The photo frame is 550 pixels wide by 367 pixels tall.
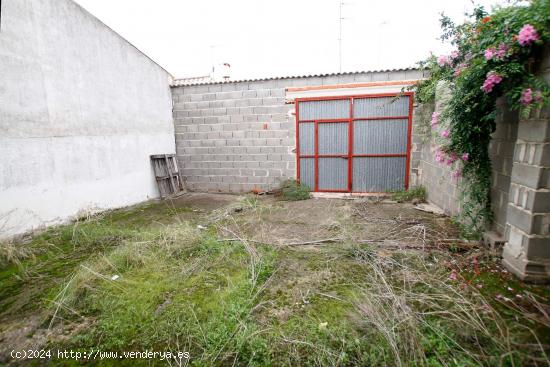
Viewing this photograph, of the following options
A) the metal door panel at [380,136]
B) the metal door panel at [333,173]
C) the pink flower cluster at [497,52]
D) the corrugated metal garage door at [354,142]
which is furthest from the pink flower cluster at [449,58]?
the metal door panel at [333,173]

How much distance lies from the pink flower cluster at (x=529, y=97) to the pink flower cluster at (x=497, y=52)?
1.23ft

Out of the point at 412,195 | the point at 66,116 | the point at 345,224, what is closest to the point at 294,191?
the point at 345,224

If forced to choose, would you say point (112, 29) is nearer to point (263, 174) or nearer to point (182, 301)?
point (263, 174)

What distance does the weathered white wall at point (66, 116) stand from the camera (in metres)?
3.69

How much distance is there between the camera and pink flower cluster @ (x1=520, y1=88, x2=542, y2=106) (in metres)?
2.12

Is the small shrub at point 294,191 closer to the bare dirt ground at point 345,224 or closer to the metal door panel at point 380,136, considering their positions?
the bare dirt ground at point 345,224

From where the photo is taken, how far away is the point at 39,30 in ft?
13.1

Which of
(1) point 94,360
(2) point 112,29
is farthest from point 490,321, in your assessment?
(2) point 112,29

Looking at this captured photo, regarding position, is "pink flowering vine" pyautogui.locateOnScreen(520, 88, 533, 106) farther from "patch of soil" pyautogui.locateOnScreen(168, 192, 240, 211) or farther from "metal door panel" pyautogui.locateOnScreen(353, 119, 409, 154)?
"patch of soil" pyautogui.locateOnScreen(168, 192, 240, 211)

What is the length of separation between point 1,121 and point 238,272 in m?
3.85

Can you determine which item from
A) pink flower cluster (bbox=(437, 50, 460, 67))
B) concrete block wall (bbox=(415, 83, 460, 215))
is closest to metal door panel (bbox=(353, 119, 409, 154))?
concrete block wall (bbox=(415, 83, 460, 215))

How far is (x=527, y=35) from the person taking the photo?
2.07 meters

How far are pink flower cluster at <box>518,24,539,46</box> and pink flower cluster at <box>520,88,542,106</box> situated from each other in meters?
0.38

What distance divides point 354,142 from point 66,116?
559 centimetres
